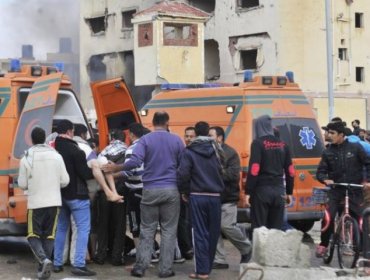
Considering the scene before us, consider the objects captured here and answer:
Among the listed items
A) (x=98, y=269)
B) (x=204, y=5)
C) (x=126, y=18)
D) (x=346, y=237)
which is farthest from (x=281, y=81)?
(x=126, y=18)

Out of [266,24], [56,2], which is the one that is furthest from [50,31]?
[266,24]

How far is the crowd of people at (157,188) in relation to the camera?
9.62 metres

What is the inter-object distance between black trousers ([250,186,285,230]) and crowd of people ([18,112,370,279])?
12 mm

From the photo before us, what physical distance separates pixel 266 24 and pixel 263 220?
31.4 m

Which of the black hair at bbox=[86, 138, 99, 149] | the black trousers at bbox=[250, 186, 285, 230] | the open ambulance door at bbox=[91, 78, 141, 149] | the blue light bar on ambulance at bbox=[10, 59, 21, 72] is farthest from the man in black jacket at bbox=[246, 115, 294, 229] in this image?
the blue light bar on ambulance at bbox=[10, 59, 21, 72]

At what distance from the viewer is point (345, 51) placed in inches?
1640

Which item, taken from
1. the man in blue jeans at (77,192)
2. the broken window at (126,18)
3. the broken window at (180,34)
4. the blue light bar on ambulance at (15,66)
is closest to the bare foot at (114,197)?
the man in blue jeans at (77,192)

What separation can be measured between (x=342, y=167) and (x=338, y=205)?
0.49m

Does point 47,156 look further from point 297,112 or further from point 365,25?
point 365,25

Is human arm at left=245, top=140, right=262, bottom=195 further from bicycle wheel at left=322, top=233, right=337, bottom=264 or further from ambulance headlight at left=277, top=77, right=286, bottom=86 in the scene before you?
ambulance headlight at left=277, top=77, right=286, bottom=86

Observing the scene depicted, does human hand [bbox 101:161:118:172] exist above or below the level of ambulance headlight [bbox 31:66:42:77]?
below

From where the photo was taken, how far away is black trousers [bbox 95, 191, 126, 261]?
10555mm

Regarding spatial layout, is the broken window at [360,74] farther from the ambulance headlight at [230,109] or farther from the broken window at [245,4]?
the ambulance headlight at [230,109]

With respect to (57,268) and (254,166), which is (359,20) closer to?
(254,166)
